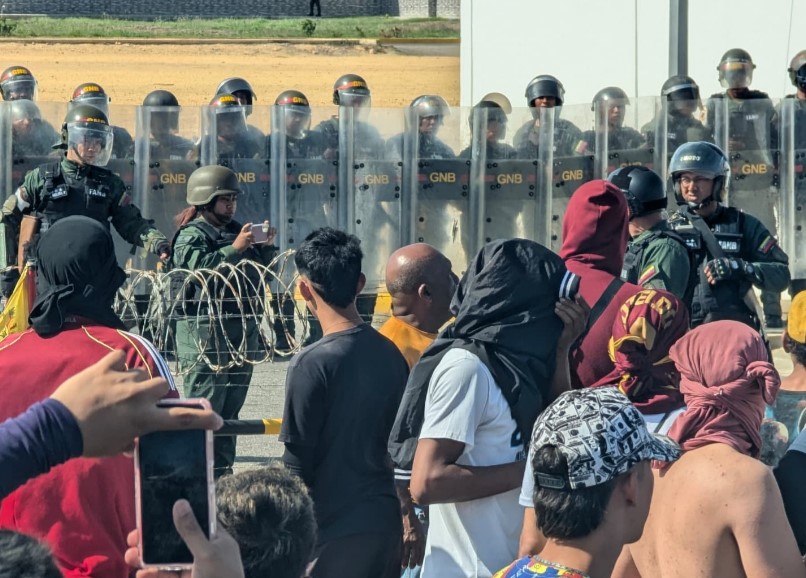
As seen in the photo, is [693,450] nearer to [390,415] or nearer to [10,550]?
[390,415]

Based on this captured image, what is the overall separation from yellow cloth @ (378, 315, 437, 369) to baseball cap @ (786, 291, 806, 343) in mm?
1369

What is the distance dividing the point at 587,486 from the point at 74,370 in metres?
1.69

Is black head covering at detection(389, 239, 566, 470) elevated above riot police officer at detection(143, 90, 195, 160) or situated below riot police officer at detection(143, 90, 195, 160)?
below

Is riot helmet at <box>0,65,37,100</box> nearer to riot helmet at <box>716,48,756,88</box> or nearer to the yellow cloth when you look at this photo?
riot helmet at <box>716,48,756,88</box>

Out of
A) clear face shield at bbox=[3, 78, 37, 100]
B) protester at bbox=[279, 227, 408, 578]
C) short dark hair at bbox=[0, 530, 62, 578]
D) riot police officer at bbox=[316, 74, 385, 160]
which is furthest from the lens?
clear face shield at bbox=[3, 78, 37, 100]

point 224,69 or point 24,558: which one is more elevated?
point 224,69

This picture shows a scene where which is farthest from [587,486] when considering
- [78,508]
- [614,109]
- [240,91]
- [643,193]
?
[240,91]

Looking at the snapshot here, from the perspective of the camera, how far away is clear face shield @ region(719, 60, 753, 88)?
1452 cm

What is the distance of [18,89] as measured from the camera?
15.7 m

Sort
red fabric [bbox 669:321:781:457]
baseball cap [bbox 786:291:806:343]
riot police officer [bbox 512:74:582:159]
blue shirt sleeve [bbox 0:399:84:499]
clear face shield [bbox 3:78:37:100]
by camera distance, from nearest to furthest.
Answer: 1. blue shirt sleeve [bbox 0:399:84:499]
2. red fabric [bbox 669:321:781:457]
3. baseball cap [bbox 786:291:806:343]
4. riot police officer [bbox 512:74:582:159]
5. clear face shield [bbox 3:78:37:100]

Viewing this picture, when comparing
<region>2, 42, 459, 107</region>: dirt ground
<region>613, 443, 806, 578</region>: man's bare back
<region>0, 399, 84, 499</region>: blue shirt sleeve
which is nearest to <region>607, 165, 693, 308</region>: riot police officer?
<region>613, 443, 806, 578</region>: man's bare back

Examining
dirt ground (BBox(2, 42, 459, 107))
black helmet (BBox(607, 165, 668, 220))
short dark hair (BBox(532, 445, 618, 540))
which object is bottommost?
short dark hair (BBox(532, 445, 618, 540))

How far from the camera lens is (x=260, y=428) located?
629 cm

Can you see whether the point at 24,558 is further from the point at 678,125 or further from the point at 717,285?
the point at 678,125
